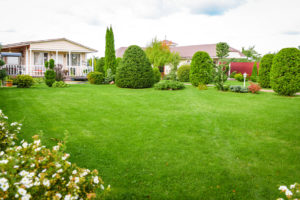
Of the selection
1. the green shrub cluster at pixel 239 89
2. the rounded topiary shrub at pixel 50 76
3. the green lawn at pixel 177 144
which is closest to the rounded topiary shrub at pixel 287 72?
the green shrub cluster at pixel 239 89

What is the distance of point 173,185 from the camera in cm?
328

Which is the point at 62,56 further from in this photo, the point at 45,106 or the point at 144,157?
the point at 144,157

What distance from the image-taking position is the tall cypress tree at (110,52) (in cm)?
2064

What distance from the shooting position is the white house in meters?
20.7

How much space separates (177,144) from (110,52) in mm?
17320

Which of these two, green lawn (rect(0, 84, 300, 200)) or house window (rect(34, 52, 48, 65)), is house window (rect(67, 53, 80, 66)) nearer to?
house window (rect(34, 52, 48, 65))

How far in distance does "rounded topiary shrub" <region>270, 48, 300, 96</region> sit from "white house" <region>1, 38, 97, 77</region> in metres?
17.5

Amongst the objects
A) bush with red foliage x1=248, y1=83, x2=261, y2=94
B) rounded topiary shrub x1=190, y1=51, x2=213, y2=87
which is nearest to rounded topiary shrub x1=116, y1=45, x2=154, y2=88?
rounded topiary shrub x1=190, y1=51, x2=213, y2=87

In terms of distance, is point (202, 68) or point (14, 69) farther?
point (14, 69)

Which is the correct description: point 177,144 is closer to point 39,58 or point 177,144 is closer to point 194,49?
point 39,58

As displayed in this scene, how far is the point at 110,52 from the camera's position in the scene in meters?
20.8

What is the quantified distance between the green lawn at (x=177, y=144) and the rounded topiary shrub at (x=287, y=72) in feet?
10.1

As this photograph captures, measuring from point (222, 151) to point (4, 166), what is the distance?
12.5ft

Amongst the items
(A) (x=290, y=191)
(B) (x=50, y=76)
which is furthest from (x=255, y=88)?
(B) (x=50, y=76)
